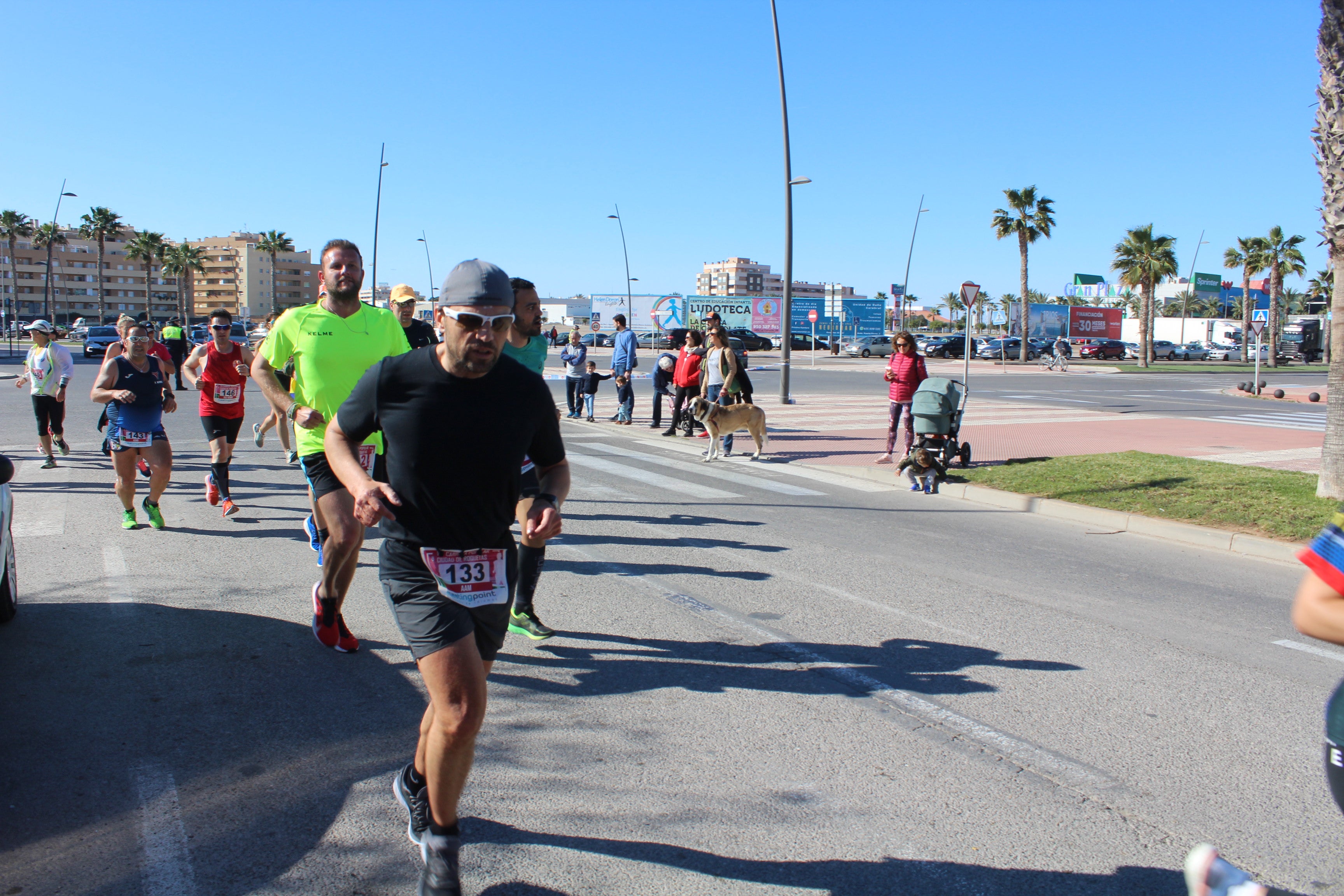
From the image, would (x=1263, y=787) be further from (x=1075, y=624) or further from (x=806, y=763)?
(x=1075, y=624)

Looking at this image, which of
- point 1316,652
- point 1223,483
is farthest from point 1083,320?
point 1316,652

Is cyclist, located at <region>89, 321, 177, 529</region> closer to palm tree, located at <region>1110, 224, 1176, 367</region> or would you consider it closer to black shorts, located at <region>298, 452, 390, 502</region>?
black shorts, located at <region>298, 452, 390, 502</region>

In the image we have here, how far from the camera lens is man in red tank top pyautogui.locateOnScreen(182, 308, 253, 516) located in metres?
8.46

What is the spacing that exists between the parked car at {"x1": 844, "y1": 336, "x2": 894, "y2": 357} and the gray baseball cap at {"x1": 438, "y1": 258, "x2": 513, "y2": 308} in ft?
173

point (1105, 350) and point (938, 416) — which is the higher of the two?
point (1105, 350)

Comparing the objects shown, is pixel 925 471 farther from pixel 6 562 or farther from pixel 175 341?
pixel 175 341

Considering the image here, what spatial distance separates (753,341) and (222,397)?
180 feet

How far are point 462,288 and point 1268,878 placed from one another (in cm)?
305

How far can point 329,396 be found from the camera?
4711mm

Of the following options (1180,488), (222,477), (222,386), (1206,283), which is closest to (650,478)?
(222,477)

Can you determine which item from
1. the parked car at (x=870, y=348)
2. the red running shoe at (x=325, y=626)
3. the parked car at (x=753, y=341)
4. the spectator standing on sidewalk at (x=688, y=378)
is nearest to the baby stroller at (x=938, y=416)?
the spectator standing on sidewalk at (x=688, y=378)

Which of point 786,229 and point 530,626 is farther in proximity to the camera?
point 786,229

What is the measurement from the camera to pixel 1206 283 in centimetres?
9656

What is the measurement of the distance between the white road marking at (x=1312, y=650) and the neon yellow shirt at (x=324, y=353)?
16.9ft
